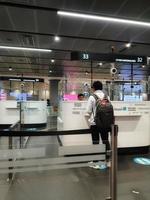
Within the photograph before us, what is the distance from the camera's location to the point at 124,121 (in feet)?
16.6

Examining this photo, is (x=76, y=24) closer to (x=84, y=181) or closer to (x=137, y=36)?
(x=137, y=36)

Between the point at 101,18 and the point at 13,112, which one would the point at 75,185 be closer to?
the point at 101,18

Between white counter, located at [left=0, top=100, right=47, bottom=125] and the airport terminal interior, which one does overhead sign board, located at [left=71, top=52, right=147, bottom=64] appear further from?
white counter, located at [left=0, top=100, right=47, bottom=125]

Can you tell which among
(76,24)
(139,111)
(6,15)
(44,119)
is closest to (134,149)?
(139,111)

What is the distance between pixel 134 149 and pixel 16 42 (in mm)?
6160

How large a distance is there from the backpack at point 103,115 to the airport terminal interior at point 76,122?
1.31ft

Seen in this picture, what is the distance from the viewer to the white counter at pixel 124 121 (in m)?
4.73

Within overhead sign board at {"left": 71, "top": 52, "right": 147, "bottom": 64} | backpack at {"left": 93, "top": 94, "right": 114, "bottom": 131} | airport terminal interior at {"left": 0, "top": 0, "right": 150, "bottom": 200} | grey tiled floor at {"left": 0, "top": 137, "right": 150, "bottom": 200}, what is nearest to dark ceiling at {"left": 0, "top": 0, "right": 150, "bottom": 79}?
airport terminal interior at {"left": 0, "top": 0, "right": 150, "bottom": 200}

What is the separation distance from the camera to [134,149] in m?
5.22

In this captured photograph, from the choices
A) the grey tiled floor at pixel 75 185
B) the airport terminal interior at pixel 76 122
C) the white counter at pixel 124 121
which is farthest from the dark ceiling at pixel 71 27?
the grey tiled floor at pixel 75 185

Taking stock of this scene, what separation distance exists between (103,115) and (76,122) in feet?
3.11

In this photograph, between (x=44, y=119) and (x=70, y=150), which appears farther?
(x=44, y=119)

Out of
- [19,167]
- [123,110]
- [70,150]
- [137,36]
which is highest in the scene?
[137,36]

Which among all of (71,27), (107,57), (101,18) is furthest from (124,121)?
(71,27)
